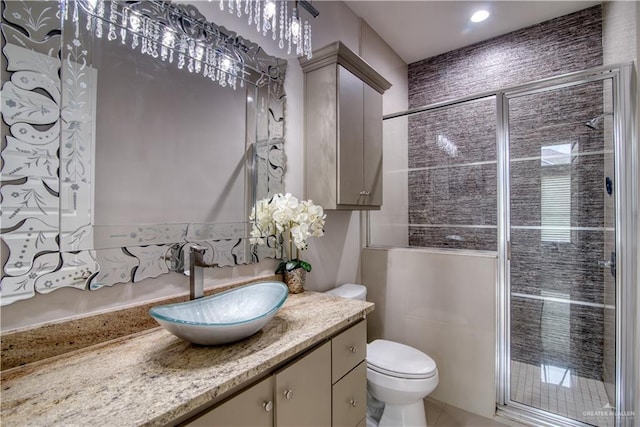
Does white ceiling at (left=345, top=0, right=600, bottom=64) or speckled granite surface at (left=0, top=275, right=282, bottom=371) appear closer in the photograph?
speckled granite surface at (left=0, top=275, right=282, bottom=371)

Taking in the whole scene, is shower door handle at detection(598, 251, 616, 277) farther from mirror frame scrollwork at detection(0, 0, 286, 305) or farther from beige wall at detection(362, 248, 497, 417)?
mirror frame scrollwork at detection(0, 0, 286, 305)

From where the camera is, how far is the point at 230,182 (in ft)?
4.58

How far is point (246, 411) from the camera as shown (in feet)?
2.59

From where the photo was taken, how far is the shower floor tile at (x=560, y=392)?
1.78m

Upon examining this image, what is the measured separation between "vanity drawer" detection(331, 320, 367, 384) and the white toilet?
381 mm

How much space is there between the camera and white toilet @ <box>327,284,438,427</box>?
1.53 m

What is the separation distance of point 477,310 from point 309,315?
1347 millimetres

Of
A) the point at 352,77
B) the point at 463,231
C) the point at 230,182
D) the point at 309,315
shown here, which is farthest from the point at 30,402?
the point at 463,231

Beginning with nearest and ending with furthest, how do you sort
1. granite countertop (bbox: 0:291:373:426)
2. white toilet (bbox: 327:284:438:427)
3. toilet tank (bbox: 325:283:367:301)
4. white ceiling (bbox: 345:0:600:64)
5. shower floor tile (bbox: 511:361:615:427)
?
granite countertop (bbox: 0:291:373:426) < white toilet (bbox: 327:284:438:427) < shower floor tile (bbox: 511:361:615:427) < toilet tank (bbox: 325:283:367:301) < white ceiling (bbox: 345:0:600:64)

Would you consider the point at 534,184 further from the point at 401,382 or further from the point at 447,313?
the point at 401,382

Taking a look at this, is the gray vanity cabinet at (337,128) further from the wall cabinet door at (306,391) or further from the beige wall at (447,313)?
the wall cabinet door at (306,391)

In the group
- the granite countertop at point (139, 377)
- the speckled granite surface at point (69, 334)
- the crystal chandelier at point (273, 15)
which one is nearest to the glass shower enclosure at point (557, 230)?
the crystal chandelier at point (273, 15)

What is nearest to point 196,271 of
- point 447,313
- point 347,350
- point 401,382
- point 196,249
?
point 196,249

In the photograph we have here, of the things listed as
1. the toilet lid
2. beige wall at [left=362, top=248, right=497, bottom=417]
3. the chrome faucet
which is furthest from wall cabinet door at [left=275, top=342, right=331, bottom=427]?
beige wall at [left=362, top=248, right=497, bottom=417]
